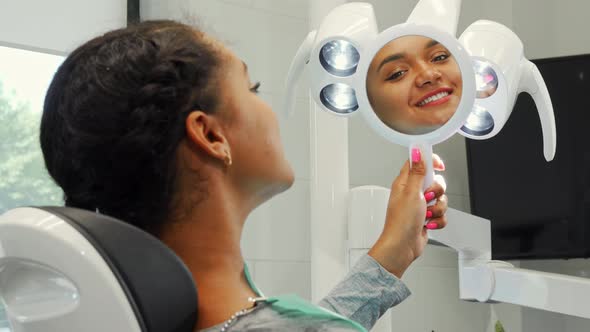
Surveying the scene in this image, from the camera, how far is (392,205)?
3.56ft

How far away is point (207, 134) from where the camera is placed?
84 centimetres

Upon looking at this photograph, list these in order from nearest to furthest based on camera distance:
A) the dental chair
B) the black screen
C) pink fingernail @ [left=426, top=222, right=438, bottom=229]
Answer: the dental chair → pink fingernail @ [left=426, top=222, right=438, bottom=229] → the black screen

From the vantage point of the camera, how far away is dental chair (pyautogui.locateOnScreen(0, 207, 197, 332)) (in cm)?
68

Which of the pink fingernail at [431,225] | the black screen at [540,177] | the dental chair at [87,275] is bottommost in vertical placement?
the black screen at [540,177]

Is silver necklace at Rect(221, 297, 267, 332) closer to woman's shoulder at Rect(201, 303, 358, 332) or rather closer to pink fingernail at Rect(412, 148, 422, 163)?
woman's shoulder at Rect(201, 303, 358, 332)

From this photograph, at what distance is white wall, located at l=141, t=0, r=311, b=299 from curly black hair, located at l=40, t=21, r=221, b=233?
1320 mm

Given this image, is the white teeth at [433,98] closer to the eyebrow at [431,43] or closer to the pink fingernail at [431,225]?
the eyebrow at [431,43]

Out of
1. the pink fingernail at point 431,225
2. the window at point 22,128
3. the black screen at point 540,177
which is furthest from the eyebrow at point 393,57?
the black screen at point 540,177

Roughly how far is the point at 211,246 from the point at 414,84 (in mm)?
340

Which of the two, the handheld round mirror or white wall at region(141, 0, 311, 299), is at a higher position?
the handheld round mirror

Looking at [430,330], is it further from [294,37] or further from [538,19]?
[538,19]

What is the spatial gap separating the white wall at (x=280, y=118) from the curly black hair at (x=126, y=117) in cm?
132

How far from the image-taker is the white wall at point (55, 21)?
2.09m

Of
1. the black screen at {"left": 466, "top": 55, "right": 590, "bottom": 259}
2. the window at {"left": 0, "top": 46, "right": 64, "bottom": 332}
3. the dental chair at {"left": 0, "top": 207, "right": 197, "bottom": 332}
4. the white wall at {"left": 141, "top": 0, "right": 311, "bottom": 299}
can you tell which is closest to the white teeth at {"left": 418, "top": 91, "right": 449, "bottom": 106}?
the dental chair at {"left": 0, "top": 207, "right": 197, "bottom": 332}
